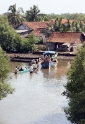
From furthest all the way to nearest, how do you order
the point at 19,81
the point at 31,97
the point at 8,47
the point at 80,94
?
the point at 8,47, the point at 19,81, the point at 31,97, the point at 80,94

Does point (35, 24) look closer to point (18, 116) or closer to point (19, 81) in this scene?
point (19, 81)

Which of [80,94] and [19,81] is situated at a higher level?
[80,94]

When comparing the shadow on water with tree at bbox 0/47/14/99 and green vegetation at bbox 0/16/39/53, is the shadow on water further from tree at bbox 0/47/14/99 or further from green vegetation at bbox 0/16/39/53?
green vegetation at bbox 0/16/39/53

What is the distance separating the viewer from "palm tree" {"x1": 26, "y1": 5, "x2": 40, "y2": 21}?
2872 inches

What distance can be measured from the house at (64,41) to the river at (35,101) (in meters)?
14.5

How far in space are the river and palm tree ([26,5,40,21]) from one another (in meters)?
34.8

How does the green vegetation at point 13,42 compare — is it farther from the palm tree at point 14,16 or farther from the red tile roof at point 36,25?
the red tile roof at point 36,25

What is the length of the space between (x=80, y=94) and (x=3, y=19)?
126ft

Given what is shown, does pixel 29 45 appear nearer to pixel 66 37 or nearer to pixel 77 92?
pixel 66 37

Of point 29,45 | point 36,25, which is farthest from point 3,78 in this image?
point 36,25

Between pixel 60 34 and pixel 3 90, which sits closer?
pixel 3 90

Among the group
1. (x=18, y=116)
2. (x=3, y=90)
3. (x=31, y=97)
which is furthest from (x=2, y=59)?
(x=31, y=97)

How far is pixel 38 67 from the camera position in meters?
43.9

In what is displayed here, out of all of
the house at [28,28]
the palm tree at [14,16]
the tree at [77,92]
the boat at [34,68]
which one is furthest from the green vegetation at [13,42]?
the tree at [77,92]
